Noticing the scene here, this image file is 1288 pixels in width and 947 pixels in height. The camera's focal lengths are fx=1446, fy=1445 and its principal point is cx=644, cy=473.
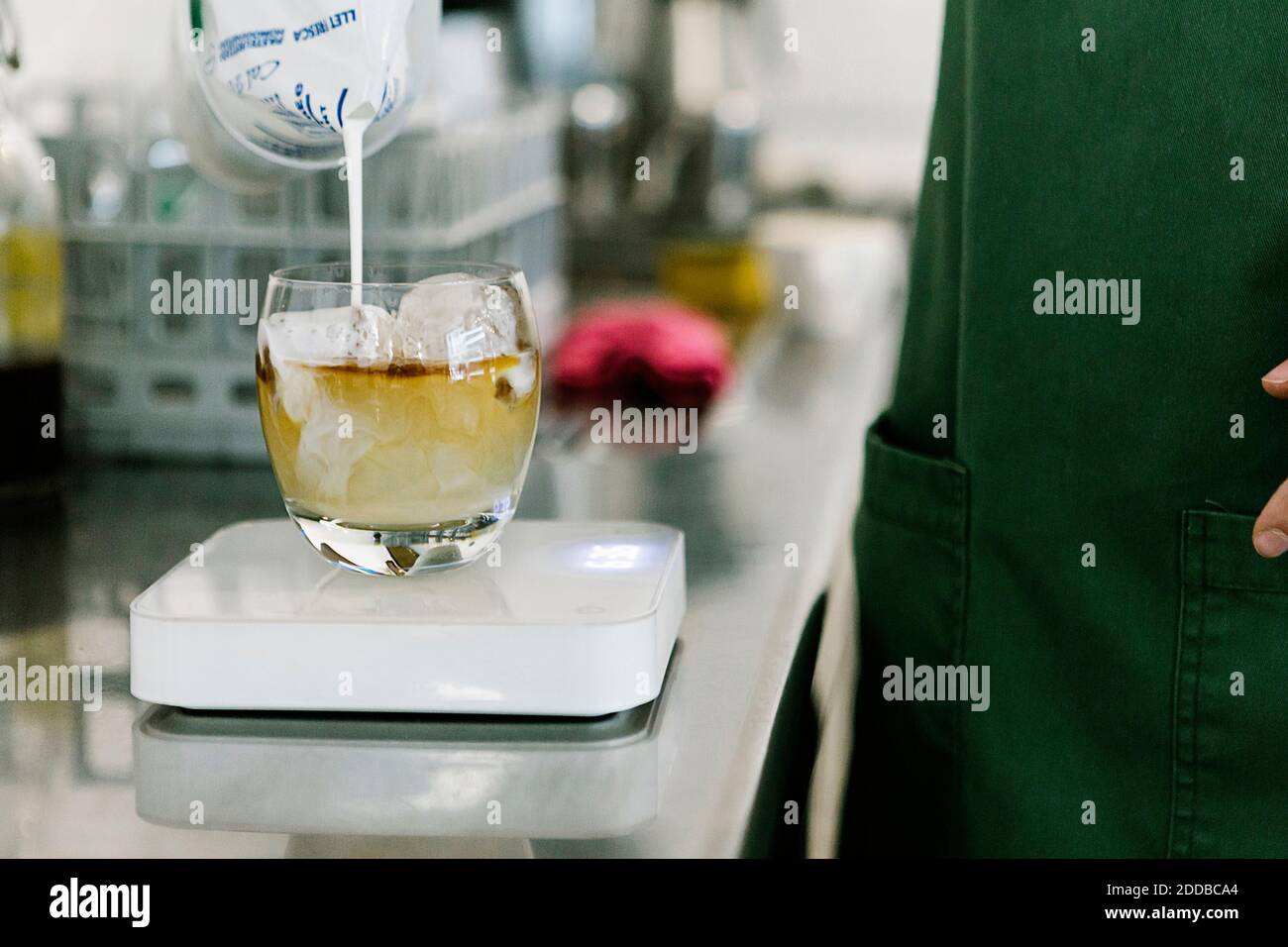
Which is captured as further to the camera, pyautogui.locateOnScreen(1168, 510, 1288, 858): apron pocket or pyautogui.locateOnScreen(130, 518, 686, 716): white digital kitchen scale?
pyautogui.locateOnScreen(1168, 510, 1288, 858): apron pocket

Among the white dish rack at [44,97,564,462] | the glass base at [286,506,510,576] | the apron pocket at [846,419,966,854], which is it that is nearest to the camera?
the glass base at [286,506,510,576]

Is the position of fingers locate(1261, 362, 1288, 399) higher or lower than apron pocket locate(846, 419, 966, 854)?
higher

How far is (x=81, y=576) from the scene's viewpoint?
95 cm

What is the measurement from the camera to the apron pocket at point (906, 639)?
91cm

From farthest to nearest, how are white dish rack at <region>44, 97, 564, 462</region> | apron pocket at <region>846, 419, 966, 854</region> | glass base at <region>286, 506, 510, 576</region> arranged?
white dish rack at <region>44, 97, 564, 462</region>, apron pocket at <region>846, 419, 966, 854</region>, glass base at <region>286, 506, 510, 576</region>

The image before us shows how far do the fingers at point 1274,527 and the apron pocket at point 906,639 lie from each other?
21 centimetres

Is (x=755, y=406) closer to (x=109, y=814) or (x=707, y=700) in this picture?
(x=707, y=700)

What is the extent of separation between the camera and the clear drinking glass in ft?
2.21

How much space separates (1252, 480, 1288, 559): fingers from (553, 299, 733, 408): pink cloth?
0.84 meters

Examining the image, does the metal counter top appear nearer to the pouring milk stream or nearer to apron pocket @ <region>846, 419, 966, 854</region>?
apron pocket @ <region>846, 419, 966, 854</region>

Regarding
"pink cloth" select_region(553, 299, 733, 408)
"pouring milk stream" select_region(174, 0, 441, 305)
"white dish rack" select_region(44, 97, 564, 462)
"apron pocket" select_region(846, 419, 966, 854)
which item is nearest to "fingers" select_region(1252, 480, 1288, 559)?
"apron pocket" select_region(846, 419, 966, 854)

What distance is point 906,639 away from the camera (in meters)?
0.95

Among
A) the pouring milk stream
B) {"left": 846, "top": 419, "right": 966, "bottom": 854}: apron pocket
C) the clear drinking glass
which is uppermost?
the pouring milk stream

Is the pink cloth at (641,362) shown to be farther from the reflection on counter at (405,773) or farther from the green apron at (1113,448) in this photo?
the reflection on counter at (405,773)
